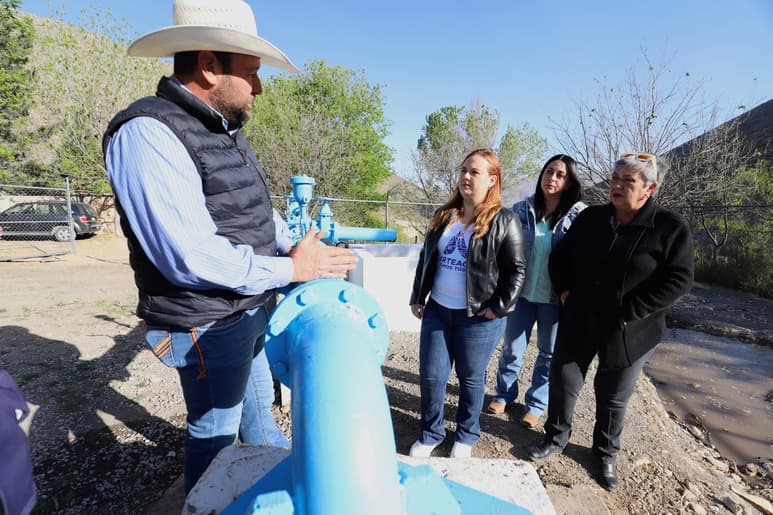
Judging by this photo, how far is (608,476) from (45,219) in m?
16.0

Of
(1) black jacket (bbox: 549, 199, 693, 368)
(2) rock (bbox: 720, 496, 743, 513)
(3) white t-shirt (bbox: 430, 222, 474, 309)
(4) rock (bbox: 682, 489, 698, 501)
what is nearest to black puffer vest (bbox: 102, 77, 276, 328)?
(3) white t-shirt (bbox: 430, 222, 474, 309)

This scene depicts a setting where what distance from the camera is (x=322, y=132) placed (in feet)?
49.1

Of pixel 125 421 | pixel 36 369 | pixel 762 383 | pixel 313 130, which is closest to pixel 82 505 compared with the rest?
pixel 125 421

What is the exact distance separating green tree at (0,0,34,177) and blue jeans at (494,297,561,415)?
1893 cm

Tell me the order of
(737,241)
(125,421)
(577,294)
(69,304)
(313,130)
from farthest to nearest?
(313,130) < (737,241) < (69,304) < (125,421) < (577,294)

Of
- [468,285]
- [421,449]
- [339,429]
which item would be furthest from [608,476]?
[339,429]

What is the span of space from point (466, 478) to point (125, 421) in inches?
104

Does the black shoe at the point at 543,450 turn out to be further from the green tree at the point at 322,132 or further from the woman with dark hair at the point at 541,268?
the green tree at the point at 322,132

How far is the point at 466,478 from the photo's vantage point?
1.01 meters

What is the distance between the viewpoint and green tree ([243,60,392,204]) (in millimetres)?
13891

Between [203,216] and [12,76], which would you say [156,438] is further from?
[12,76]

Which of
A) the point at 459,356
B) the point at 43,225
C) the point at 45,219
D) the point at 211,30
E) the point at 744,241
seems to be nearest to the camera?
the point at 211,30

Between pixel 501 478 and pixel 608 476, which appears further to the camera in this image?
pixel 608 476

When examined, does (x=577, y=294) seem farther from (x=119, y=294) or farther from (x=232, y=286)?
(x=119, y=294)
